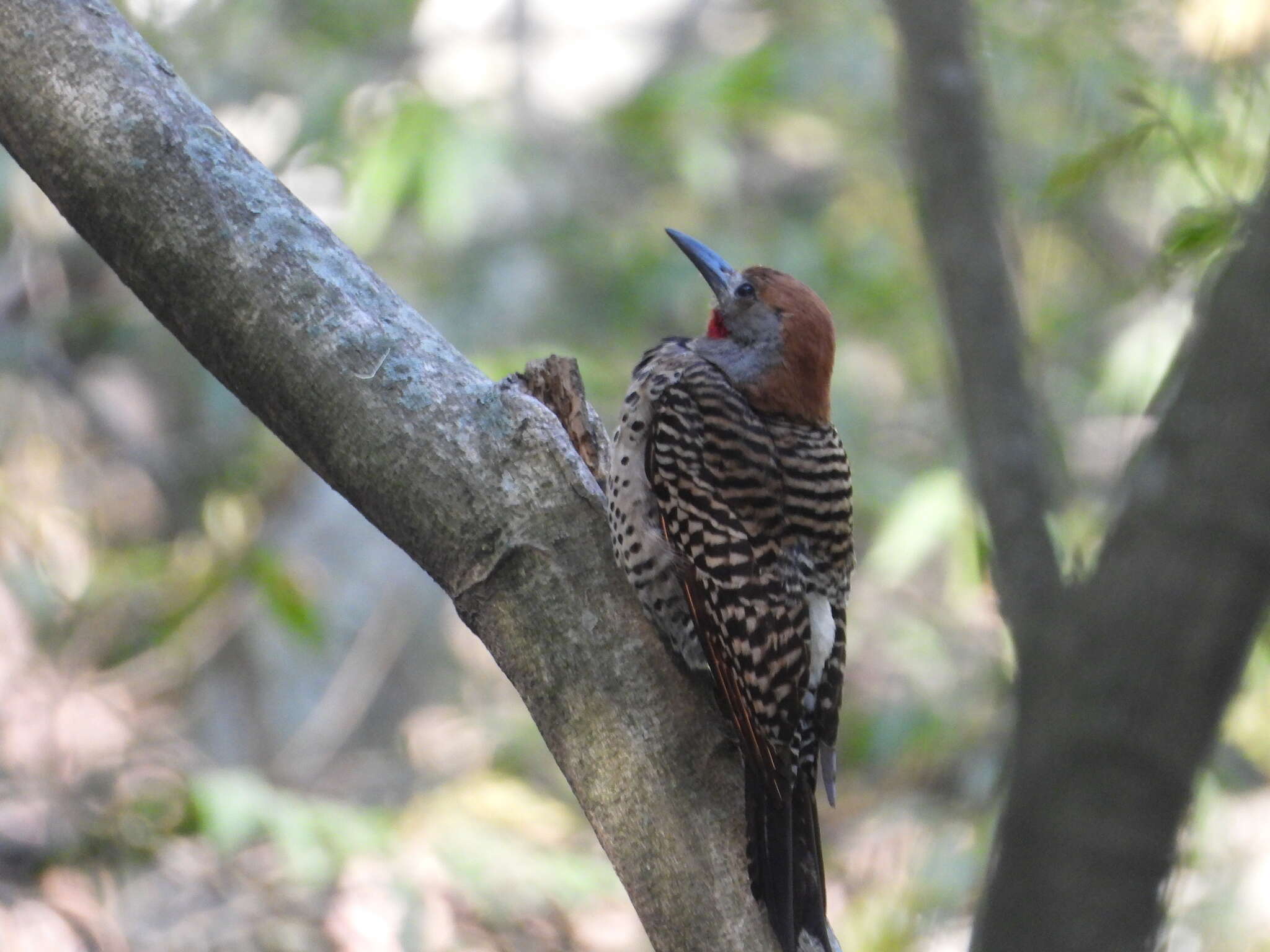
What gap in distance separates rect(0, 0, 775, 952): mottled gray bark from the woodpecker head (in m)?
1.05

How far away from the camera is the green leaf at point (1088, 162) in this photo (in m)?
2.10

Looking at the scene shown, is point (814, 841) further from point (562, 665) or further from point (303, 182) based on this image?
point (303, 182)

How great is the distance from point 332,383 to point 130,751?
3017mm

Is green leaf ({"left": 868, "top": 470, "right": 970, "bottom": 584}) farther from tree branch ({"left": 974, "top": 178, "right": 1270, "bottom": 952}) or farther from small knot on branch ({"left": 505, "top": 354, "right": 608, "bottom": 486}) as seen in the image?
tree branch ({"left": 974, "top": 178, "right": 1270, "bottom": 952})

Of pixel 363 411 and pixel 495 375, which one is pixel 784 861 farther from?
pixel 495 375

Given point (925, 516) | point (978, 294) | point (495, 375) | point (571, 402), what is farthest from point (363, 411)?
point (925, 516)

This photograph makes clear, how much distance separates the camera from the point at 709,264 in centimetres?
363

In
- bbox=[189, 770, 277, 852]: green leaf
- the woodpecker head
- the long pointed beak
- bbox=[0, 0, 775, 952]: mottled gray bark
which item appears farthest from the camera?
bbox=[189, 770, 277, 852]: green leaf

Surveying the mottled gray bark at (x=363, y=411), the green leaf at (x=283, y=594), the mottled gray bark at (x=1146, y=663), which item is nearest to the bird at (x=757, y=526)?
the mottled gray bark at (x=363, y=411)

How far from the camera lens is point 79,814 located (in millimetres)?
4574

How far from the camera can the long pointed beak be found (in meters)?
3.56

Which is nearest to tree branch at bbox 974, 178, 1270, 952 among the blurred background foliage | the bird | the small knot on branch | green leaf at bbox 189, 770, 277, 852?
the blurred background foliage

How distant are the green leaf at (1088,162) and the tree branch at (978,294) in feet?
2.82

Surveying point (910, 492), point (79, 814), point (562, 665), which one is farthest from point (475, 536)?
point (910, 492)
